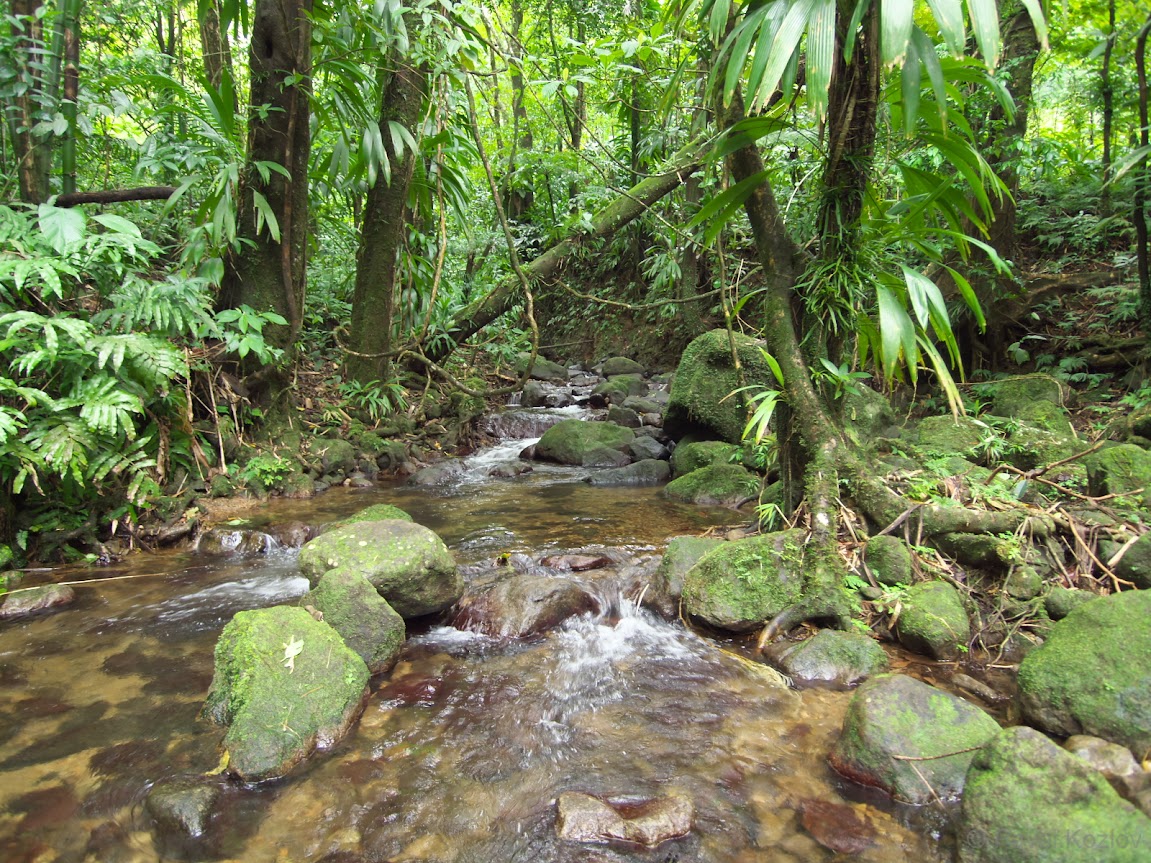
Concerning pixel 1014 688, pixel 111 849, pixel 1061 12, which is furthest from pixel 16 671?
pixel 1061 12

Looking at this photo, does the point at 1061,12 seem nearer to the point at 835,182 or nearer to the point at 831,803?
the point at 835,182

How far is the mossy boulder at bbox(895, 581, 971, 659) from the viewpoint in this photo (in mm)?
2670

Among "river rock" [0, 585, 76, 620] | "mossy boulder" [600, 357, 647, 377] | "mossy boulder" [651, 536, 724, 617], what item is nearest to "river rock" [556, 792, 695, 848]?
"mossy boulder" [651, 536, 724, 617]

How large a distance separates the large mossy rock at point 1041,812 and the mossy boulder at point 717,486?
→ 3.58 metres

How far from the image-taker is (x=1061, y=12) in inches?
270

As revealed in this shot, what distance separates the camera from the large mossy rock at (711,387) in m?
6.46

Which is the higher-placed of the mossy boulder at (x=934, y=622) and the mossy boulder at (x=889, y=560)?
the mossy boulder at (x=889, y=560)

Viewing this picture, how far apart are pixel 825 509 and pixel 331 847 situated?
7.77 ft

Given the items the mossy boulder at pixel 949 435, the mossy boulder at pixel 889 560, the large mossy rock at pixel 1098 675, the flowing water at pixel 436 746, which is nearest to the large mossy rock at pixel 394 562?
the flowing water at pixel 436 746

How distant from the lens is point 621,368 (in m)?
11.6

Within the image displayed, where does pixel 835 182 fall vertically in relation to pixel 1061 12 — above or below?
below

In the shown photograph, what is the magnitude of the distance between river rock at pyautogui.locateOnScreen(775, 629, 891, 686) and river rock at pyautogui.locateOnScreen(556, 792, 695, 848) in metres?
0.95

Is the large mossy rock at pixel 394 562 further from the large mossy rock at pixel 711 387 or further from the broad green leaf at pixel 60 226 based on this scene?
the large mossy rock at pixel 711 387

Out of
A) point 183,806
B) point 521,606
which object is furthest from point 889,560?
point 183,806
